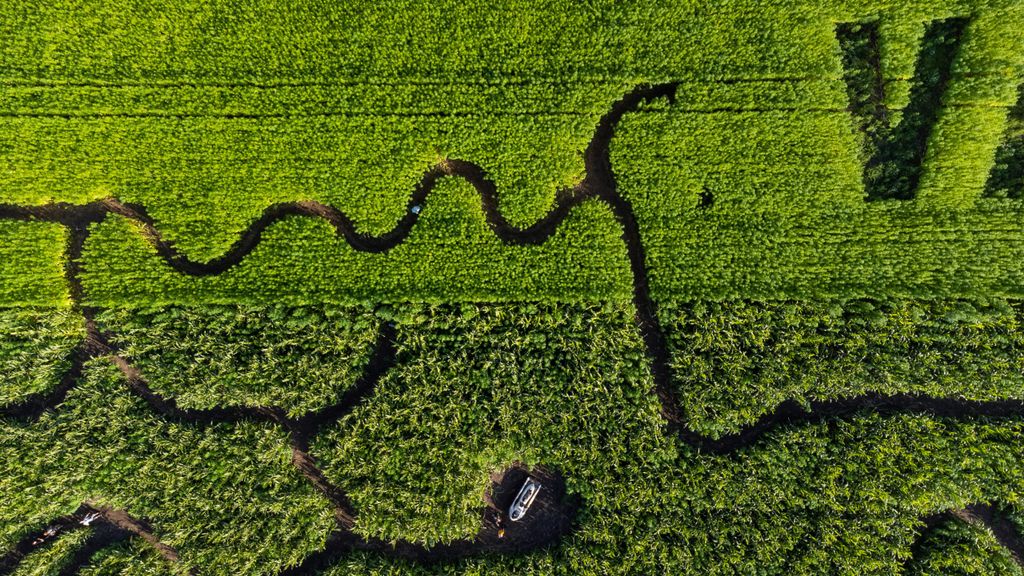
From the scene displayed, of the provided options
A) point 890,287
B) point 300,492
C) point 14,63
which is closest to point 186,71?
point 14,63

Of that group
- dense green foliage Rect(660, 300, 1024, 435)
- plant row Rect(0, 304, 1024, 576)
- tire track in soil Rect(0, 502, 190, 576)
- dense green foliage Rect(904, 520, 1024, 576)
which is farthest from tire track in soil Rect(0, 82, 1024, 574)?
tire track in soil Rect(0, 502, 190, 576)

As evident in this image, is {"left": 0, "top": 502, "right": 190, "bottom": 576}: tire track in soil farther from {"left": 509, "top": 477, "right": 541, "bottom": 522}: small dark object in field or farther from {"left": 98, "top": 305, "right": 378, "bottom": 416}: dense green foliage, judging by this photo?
{"left": 509, "top": 477, "right": 541, "bottom": 522}: small dark object in field

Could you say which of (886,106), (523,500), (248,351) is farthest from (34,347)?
(886,106)

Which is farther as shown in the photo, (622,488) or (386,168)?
(386,168)

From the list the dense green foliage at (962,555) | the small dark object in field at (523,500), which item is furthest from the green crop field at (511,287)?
the small dark object in field at (523,500)

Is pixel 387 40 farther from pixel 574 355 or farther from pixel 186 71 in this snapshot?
pixel 574 355
